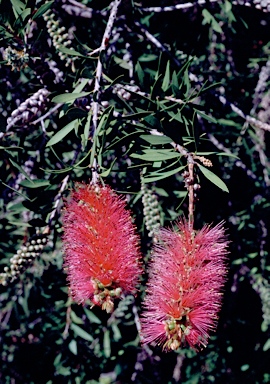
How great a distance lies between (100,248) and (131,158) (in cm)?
44

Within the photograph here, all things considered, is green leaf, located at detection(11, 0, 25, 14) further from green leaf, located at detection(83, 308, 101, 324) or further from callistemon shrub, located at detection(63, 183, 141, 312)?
green leaf, located at detection(83, 308, 101, 324)

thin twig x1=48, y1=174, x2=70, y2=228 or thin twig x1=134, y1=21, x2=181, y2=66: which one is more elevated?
thin twig x1=134, y1=21, x2=181, y2=66

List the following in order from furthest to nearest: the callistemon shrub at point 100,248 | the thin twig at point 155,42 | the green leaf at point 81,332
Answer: the green leaf at point 81,332 < the thin twig at point 155,42 < the callistemon shrub at point 100,248

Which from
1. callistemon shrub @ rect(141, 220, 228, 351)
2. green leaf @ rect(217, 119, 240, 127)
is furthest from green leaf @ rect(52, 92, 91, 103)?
green leaf @ rect(217, 119, 240, 127)

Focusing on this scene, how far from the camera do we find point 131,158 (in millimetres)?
1449

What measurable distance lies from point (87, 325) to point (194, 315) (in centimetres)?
116

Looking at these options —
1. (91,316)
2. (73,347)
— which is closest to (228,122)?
(91,316)

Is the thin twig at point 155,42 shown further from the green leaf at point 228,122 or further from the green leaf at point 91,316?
the green leaf at point 91,316

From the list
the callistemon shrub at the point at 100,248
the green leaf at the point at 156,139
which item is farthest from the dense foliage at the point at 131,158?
the callistemon shrub at the point at 100,248

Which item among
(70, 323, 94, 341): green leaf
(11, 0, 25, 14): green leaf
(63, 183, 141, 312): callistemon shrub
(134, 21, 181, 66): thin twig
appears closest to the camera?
(63, 183, 141, 312): callistemon shrub

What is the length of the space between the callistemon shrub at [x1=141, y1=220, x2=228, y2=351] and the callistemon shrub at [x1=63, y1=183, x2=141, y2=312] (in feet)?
0.23

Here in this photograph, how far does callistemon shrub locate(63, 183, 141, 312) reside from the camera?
3.51 feet

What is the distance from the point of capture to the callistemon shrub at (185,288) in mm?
1075

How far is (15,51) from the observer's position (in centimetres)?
133
